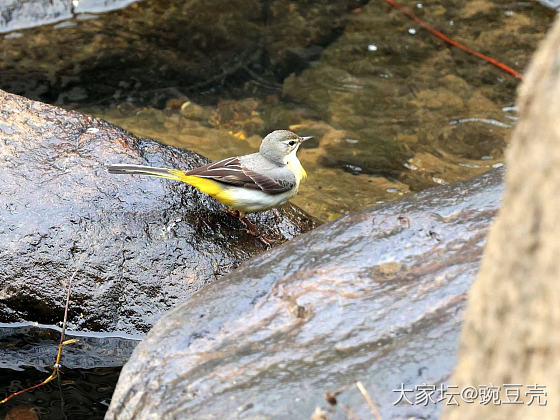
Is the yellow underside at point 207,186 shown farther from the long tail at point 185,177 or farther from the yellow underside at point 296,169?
the yellow underside at point 296,169

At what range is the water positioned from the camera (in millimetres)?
8391

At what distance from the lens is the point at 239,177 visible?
5.44 meters

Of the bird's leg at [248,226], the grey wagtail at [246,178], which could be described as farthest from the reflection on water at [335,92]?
the bird's leg at [248,226]

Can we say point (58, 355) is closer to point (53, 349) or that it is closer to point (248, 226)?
point (53, 349)

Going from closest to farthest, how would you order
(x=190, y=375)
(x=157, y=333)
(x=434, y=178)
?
(x=190, y=375), (x=157, y=333), (x=434, y=178)

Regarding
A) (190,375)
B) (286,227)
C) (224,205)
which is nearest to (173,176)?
(224,205)

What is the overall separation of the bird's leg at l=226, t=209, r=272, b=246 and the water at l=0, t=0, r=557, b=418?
2.09m

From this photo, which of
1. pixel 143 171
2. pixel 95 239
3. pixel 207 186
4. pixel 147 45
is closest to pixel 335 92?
pixel 147 45

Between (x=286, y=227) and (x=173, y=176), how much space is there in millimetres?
1191

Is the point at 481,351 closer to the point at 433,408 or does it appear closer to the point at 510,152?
the point at 510,152

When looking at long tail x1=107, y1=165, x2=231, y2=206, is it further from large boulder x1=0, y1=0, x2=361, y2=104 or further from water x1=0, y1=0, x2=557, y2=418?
large boulder x1=0, y1=0, x2=361, y2=104

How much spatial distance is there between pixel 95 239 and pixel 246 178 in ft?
4.18

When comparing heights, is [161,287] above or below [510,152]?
below

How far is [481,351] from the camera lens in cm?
195
